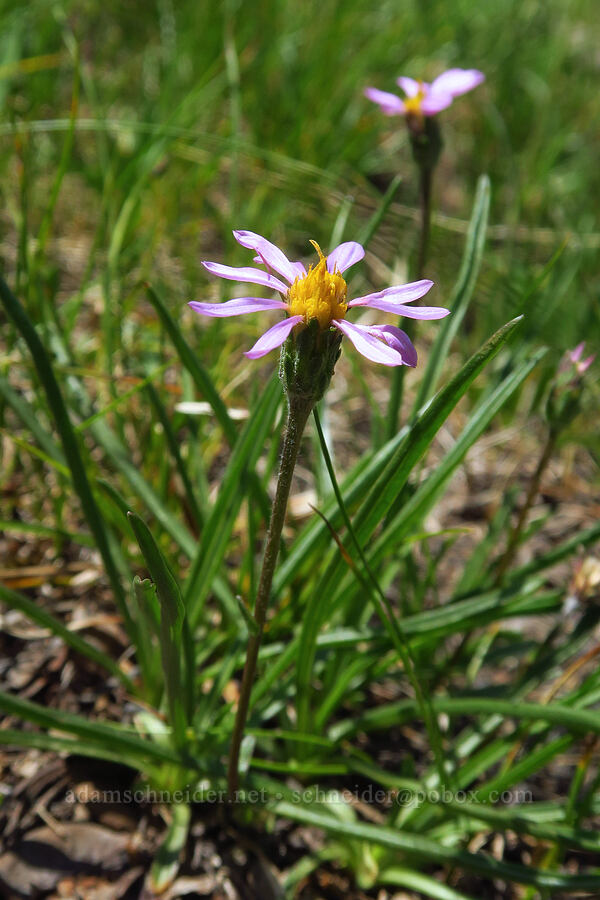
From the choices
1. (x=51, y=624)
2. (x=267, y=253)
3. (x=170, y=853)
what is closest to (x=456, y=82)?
(x=267, y=253)

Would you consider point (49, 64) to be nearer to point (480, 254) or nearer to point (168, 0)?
point (168, 0)

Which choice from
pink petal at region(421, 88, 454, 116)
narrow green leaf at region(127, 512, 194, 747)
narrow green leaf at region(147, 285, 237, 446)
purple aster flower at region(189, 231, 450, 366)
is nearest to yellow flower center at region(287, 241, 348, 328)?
purple aster flower at region(189, 231, 450, 366)

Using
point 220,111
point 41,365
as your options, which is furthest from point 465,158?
point 41,365

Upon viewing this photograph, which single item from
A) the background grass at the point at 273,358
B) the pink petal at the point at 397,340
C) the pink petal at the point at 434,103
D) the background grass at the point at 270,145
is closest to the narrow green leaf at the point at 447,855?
the background grass at the point at 273,358

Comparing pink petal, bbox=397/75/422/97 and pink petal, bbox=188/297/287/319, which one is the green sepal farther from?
pink petal, bbox=397/75/422/97

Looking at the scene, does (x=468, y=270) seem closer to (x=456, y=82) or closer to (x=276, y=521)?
(x=456, y=82)
